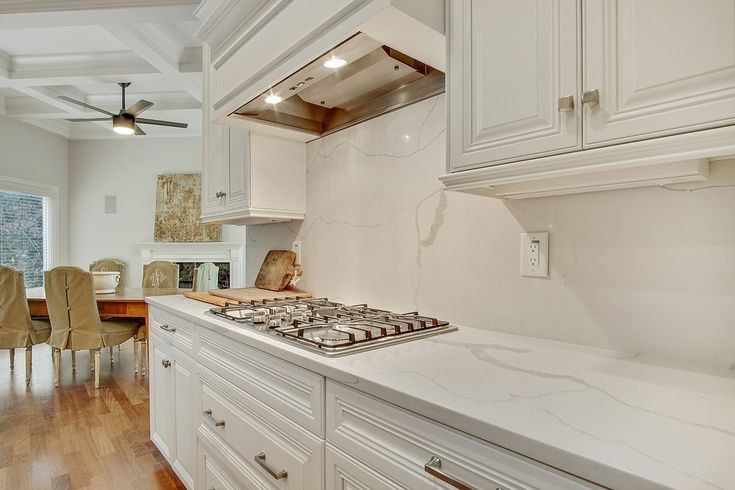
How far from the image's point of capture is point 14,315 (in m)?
3.49

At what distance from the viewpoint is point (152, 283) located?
4.87 m

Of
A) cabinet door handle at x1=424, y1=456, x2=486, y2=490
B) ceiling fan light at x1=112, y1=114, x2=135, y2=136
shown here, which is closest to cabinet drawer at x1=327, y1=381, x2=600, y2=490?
cabinet door handle at x1=424, y1=456, x2=486, y2=490

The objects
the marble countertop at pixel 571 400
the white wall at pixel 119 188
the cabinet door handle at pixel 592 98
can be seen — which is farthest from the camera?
the white wall at pixel 119 188

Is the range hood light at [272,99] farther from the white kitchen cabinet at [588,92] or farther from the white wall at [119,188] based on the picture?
the white wall at [119,188]

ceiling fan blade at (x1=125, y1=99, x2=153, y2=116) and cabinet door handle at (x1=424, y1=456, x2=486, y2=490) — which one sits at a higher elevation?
ceiling fan blade at (x1=125, y1=99, x2=153, y2=116)

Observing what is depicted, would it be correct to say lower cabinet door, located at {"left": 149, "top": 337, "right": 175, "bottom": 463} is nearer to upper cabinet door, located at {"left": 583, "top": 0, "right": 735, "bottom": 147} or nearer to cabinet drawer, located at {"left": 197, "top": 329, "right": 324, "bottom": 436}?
cabinet drawer, located at {"left": 197, "top": 329, "right": 324, "bottom": 436}

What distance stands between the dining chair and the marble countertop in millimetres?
3415

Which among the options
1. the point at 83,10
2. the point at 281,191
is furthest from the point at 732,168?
the point at 83,10

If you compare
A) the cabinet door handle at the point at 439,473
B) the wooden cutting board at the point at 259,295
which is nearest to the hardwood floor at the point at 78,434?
the wooden cutting board at the point at 259,295

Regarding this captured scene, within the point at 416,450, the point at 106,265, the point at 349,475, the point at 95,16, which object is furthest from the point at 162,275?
the point at 416,450

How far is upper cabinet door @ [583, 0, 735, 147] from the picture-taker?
2.21ft

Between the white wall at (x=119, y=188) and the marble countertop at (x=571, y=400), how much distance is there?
5.46 meters

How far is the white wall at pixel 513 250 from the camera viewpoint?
3.10 feet

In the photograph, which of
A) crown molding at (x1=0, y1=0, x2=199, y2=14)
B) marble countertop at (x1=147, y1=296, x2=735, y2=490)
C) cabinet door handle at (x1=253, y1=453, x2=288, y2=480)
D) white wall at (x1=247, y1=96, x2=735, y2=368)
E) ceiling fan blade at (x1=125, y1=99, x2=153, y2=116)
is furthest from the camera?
ceiling fan blade at (x1=125, y1=99, x2=153, y2=116)
